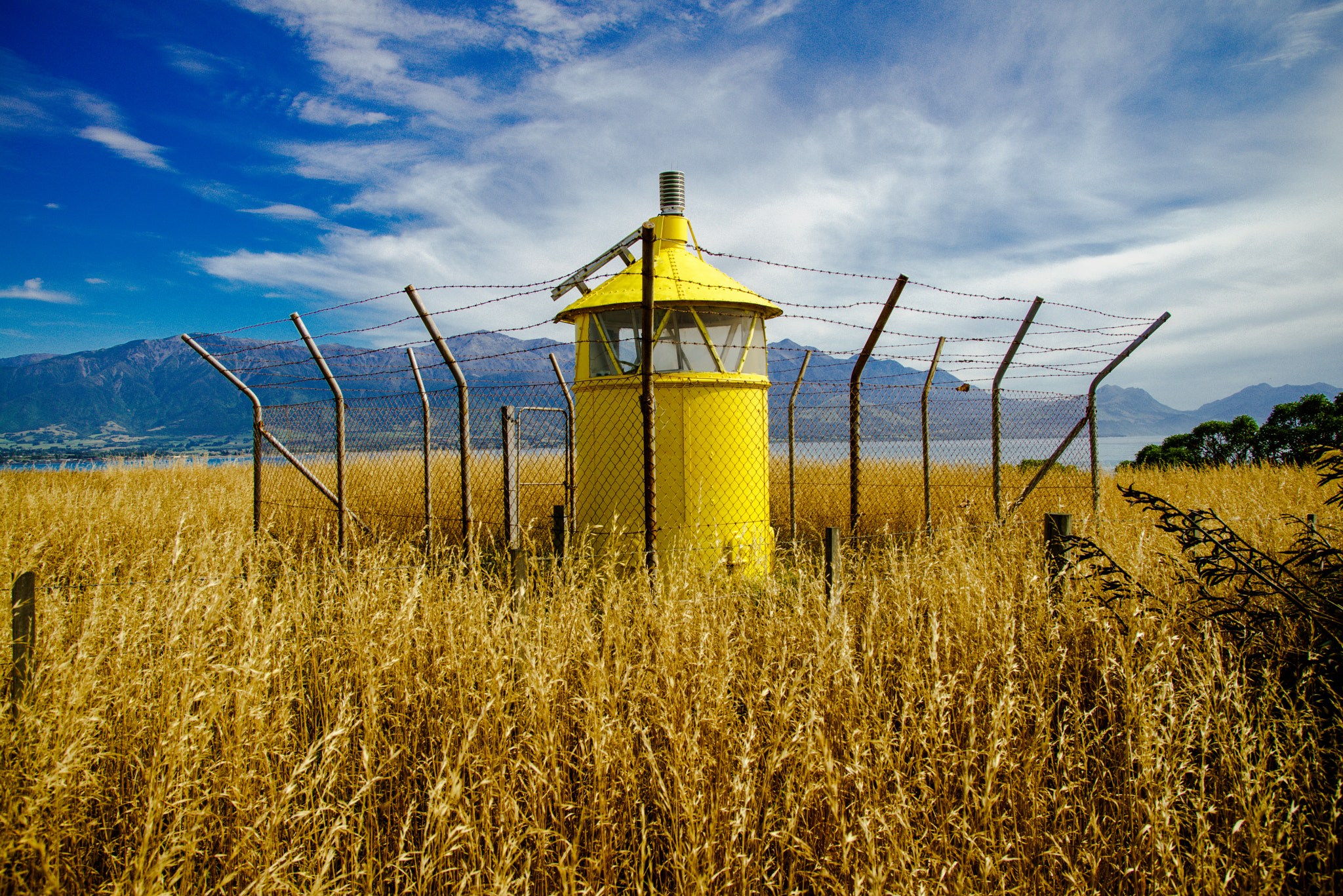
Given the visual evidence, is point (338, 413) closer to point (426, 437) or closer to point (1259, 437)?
point (426, 437)

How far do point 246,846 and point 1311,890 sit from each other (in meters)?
3.91

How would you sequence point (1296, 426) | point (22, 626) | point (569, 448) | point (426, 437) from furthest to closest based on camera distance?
point (1296, 426), point (569, 448), point (426, 437), point (22, 626)

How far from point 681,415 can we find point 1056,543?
137 inches

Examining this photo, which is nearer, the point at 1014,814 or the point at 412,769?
the point at 1014,814

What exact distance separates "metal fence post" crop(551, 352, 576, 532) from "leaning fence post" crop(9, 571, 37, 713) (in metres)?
4.58

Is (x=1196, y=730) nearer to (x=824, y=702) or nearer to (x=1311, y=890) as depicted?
(x=1311, y=890)

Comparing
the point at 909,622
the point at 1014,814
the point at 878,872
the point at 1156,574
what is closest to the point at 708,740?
the point at 878,872

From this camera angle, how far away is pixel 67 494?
10320mm

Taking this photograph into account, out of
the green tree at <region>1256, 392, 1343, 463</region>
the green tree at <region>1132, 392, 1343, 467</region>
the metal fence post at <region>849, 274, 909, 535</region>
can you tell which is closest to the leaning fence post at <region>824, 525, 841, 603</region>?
the metal fence post at <region>849, 274, 909, 535</region>

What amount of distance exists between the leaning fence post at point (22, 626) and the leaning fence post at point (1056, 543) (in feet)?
19.2

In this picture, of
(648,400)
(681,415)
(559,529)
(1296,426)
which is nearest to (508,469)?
(559,529)


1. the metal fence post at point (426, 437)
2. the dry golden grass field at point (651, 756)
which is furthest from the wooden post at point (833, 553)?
the metal fence post at point (426, 437)

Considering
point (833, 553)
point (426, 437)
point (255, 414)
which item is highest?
point (255, 414)

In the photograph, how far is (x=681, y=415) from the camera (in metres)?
6.59
